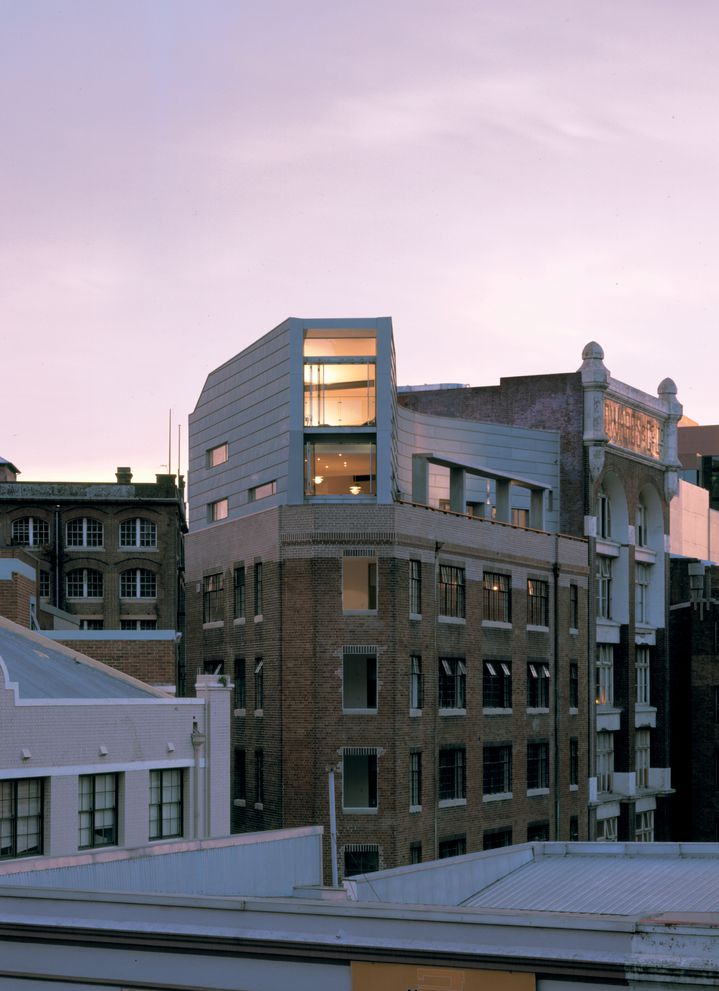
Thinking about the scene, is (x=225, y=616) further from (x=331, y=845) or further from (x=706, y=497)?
(x=706, y=497)

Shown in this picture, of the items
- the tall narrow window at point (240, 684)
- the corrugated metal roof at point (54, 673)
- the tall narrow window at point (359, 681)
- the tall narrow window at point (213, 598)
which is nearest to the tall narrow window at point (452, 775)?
the tall narrow window at point (359, 681)

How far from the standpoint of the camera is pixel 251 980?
2009cm

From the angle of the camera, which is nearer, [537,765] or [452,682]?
[452,682]

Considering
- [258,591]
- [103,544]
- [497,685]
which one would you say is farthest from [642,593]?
[103,544]

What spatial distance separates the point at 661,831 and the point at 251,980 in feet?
222

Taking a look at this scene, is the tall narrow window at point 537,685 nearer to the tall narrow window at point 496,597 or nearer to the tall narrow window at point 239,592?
the tall narrow window at point 496,597

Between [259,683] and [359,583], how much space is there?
6.25 metres

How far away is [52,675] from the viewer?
46156mm

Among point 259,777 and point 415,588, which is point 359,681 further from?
point 259,777

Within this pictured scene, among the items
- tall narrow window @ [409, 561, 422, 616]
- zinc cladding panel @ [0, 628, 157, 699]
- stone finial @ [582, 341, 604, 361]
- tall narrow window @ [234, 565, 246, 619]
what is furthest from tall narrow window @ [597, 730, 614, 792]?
zinc cladding panel @ [0, 628, 157, 699]

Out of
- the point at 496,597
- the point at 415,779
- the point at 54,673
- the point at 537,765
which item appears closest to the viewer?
the point at 54,673

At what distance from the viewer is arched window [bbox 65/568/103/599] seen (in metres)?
101

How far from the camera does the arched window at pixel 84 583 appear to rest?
3986 inches

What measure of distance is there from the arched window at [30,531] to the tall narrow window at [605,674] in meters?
41.6
